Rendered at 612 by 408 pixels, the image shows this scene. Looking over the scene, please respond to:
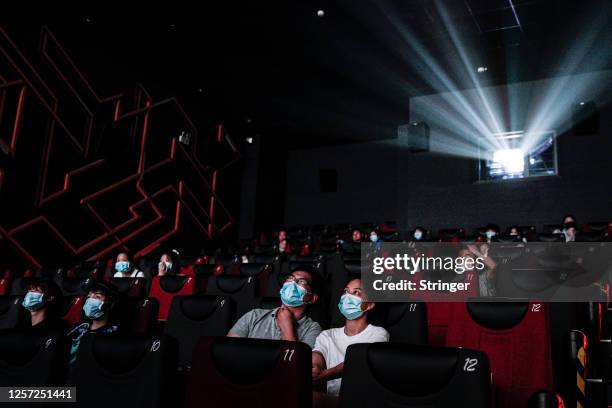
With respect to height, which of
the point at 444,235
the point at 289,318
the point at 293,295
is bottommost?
the point at 289,318

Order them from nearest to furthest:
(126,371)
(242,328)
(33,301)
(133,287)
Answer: (126,371) → (242,328) → (33,301) → (133,287)

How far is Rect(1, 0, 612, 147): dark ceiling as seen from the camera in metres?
7.62

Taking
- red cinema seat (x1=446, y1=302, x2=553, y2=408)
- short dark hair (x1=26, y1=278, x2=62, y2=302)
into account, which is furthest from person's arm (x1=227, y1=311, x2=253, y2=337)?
short dark hair (x1=26, y1=278, x2=62, y2=302)

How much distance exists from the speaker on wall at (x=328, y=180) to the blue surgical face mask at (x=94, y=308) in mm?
10191

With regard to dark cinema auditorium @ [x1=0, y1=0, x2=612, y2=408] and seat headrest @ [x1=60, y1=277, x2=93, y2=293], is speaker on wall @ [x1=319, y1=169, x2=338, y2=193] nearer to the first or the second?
dark cinema auditorium @ [x1=0, y1=0, x2=612, y2=408]

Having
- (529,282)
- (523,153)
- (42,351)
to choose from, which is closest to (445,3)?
(523,153)

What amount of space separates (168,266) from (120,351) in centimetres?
416

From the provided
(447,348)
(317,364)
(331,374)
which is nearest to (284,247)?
(317,364)

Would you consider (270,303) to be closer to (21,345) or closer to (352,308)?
(352,308)

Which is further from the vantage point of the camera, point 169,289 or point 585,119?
point 585,119

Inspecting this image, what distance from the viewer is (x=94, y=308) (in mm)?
3068

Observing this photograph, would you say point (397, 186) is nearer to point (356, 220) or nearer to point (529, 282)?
point (356, 220)

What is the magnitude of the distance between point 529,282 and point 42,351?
2549 millimetres

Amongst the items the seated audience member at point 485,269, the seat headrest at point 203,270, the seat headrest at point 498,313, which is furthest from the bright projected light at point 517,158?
the seat headrest at point 498,313
